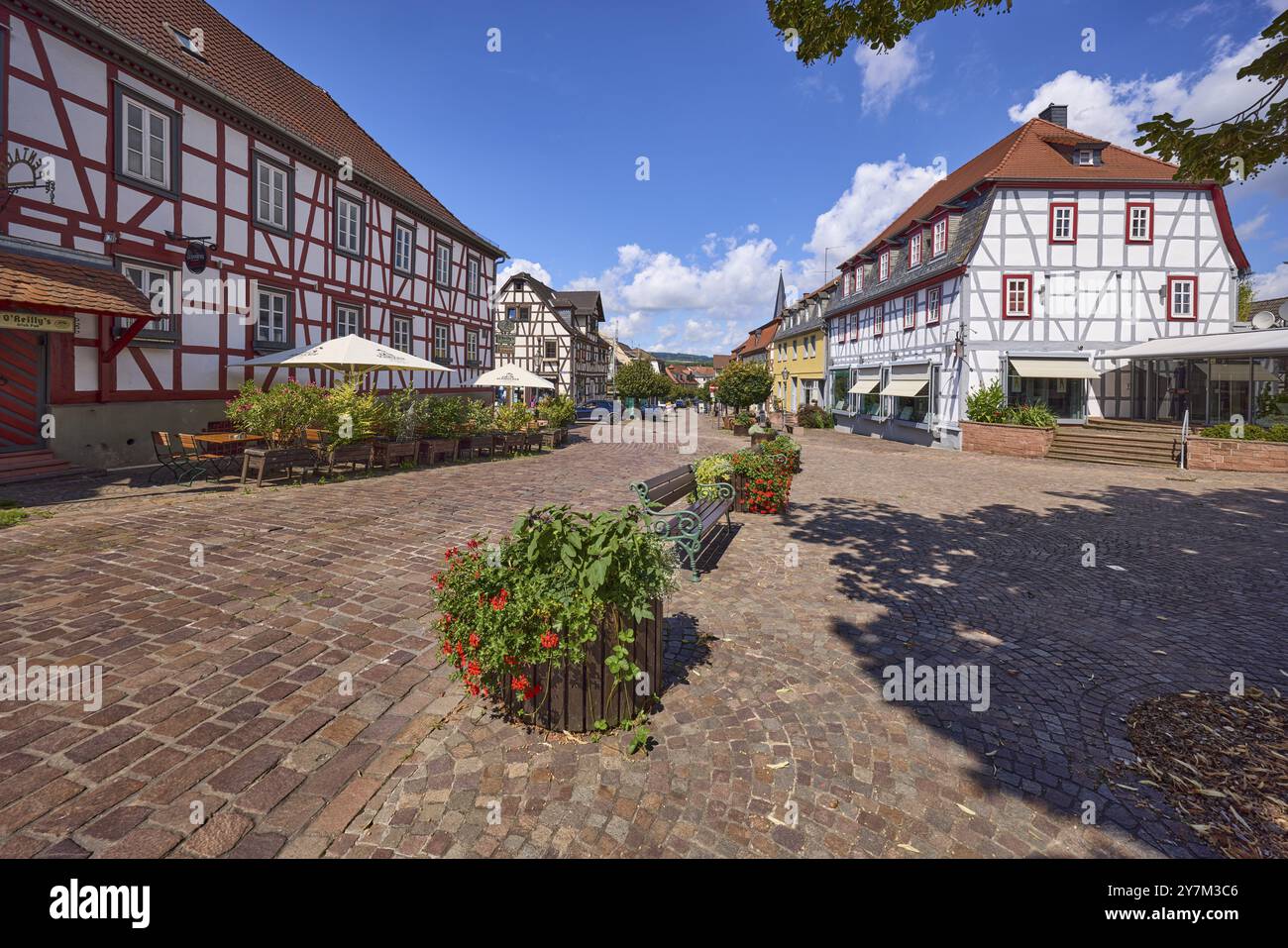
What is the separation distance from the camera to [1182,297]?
21750 mm

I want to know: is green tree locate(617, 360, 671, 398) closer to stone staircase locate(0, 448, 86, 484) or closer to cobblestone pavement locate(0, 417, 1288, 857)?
stone staircase locate(0, 448, 86, 484)

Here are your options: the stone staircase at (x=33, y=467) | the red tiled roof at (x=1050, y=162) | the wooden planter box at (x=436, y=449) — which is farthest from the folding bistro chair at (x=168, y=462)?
the red tiled roof at (x=1050, y=162)

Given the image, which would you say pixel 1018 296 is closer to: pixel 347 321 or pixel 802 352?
pixel 802 352

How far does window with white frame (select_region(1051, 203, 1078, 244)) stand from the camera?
848 inches

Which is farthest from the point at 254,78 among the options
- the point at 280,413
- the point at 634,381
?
the point at 634,381

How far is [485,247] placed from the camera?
2770cm

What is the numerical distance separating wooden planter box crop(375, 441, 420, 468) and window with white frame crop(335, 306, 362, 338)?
23.8 ft

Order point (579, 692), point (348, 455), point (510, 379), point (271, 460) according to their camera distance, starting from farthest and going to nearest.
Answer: point (510, 379) < point (348, 455) < point (271, 460) < point (579, 692)

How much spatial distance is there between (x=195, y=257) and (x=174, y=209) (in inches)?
42.5

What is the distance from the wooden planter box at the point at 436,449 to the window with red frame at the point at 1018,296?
66.6 ft
